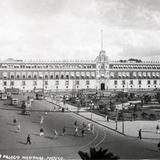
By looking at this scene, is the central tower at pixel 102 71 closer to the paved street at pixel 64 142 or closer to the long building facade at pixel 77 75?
the long building facade at pixel 77 75

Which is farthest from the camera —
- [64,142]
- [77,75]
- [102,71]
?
[102,71]

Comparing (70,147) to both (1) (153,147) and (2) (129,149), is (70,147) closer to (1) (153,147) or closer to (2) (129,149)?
(2) (129,149)

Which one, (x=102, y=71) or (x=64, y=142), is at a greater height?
(x=102, y=71)

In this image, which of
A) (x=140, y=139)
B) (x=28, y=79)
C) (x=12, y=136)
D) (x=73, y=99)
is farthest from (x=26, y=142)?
(x=28, y=79)

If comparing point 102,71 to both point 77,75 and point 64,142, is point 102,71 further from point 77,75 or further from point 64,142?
point 64,142

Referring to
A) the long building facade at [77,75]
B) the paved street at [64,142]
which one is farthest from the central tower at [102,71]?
the paved street at [64,142]

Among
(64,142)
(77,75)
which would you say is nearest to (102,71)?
(77,75)

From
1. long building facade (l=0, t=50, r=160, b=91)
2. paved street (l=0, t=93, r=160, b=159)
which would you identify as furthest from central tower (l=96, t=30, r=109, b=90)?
paved street (l=0, t=93, r=160, b=159)

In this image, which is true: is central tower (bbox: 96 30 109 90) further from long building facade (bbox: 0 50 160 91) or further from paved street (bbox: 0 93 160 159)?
paved street (bbox: 0 93 160 159)
